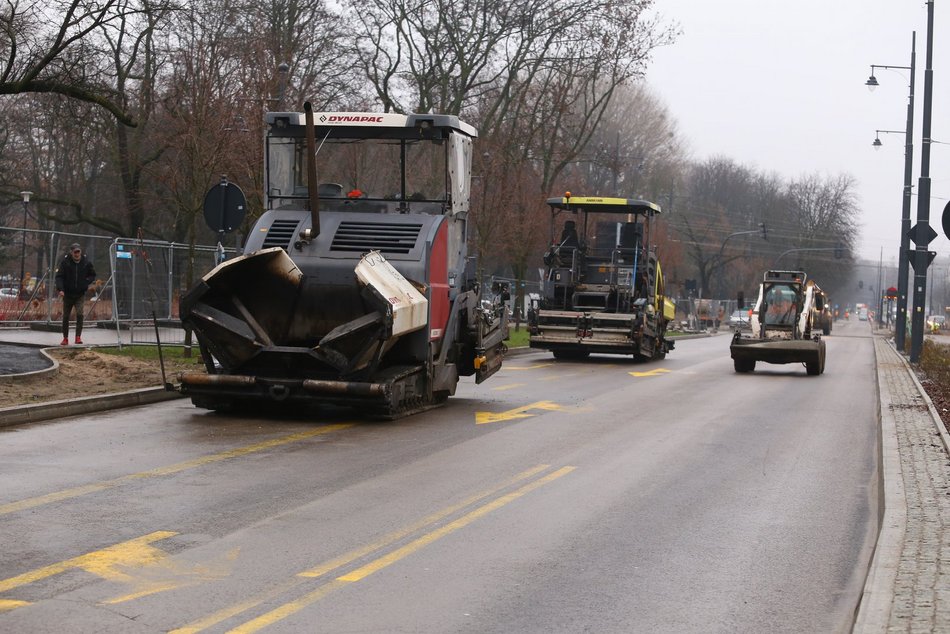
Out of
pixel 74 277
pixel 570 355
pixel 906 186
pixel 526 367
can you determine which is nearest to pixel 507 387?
pixel 526 367

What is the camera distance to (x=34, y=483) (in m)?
9.20

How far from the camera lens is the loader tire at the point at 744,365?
86.6ft

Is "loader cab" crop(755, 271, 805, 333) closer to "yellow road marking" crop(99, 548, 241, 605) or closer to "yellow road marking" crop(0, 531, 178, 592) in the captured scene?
"yellow road marking" crop(0, 531, 178, 592)

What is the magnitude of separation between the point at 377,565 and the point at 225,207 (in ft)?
37.2

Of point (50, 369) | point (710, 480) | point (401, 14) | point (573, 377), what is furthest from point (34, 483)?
point (401, 14)

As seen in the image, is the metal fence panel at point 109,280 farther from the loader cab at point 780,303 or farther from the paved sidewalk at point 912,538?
the paved sidewalk at point 912,538

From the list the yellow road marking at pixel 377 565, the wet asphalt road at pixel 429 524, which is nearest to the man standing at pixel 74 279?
the wet asphalt road at pixel 429 524

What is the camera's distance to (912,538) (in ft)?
25.3

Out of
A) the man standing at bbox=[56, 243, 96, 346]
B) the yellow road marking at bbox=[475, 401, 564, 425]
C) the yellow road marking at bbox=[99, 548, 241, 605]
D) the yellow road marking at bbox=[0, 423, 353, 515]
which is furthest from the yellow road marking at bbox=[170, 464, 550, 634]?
the man standing at bbox=[56, 243, 96, 346]

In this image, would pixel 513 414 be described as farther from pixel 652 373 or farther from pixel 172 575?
pixel 652 373

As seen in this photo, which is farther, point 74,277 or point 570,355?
point 570,355

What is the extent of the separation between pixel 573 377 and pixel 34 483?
1444 centimetres

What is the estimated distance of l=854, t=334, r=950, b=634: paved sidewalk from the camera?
5.86 meters

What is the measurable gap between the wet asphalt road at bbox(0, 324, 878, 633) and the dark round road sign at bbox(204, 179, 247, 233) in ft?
13.7
